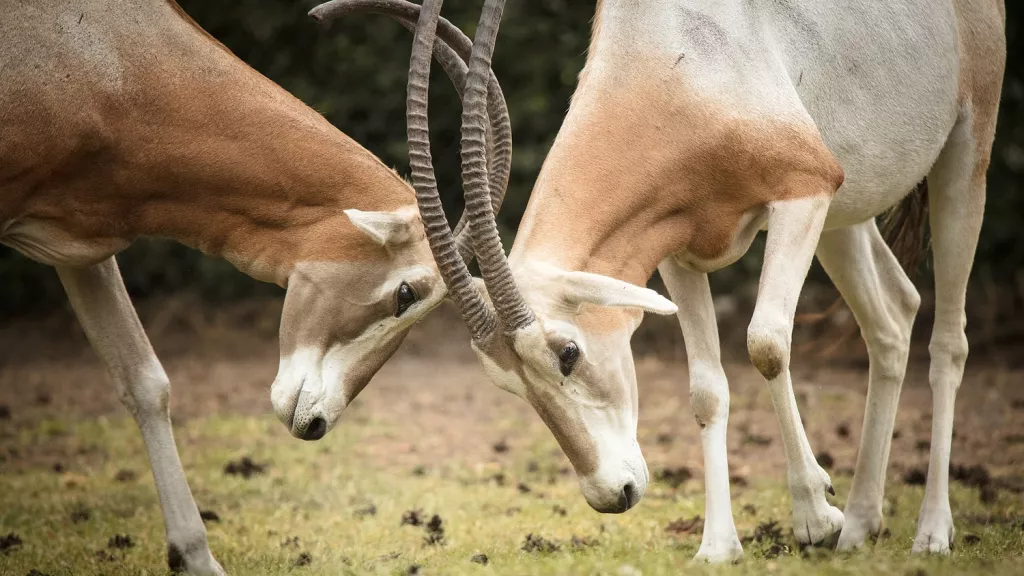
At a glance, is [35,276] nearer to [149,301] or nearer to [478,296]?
[149,301]

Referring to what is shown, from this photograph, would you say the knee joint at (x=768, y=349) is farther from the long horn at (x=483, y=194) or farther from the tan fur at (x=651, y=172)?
the long horn at (x=483, y=194)

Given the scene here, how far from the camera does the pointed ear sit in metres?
3.82

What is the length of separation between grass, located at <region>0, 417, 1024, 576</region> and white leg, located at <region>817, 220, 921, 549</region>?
0.19 meters

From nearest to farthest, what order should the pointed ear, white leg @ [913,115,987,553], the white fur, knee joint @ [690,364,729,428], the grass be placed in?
the pointed ear
the white fur
the grass
knee joint @ [690,364,729,428]
white leg @ [913,115,987,553]

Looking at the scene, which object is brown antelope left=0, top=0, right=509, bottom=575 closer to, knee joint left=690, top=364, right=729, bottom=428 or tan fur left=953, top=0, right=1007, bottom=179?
knee joint left=690, top=364, right=729, bottom=428

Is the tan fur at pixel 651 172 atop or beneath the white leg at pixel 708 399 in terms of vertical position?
atop

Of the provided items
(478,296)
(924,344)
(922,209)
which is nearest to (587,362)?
(478,296)

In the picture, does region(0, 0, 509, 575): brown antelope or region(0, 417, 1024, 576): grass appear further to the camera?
region(0, 417, 1024, 576): grass

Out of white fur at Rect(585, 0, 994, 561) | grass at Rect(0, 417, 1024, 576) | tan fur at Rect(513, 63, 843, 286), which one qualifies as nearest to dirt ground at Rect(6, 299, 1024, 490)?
grass at Rect(0, 417, 1024, 576)

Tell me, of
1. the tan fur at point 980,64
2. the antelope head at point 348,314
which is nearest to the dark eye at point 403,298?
the antelope head at point 348,314

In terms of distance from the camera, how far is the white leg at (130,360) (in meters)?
4.80

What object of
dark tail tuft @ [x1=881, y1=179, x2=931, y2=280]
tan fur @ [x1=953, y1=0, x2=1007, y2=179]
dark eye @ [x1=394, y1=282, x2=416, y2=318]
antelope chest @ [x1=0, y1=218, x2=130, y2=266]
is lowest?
dark tail tuft @ [x1=881, y1=179, x2=931, y2=280]

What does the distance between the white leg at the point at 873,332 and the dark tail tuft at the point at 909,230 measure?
41cm

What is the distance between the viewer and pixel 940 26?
500 cm
